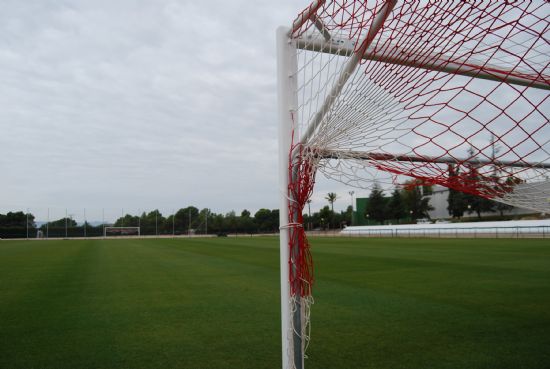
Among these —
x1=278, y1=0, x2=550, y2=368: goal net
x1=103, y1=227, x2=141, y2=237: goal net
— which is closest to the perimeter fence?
x1=278, y1=0, x2=550, y2=368: goal net

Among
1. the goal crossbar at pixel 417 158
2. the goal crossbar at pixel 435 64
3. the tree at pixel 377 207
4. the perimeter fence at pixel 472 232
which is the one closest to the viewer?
the goal crossbar at pixel 435 64

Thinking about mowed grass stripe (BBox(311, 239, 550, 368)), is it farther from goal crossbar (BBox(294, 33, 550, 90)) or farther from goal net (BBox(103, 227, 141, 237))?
goal net (BBox(103, 227, 141, 237))

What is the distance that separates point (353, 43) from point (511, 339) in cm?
352

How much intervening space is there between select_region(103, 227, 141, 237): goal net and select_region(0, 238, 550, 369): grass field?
5559cm

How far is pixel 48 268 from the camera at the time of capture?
12219 millimetres

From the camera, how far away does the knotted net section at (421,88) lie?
246 cm

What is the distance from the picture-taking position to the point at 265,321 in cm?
532

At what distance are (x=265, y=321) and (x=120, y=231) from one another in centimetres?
6286

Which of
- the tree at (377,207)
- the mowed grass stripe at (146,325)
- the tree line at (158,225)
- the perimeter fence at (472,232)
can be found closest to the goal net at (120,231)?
the tree line at (158,225)

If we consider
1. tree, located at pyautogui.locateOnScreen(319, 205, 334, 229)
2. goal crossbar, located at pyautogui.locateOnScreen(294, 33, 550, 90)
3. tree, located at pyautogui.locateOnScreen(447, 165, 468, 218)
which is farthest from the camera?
tree, located at pyautogui.locateOnScreen(319, 205, 334, 229)

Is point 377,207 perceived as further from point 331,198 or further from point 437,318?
point 437,318

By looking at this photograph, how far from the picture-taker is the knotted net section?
2459mm

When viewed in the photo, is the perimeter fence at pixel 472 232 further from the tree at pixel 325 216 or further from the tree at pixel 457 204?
the tree at pixel 325 216

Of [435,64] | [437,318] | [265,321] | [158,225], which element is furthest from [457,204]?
[435,64]
